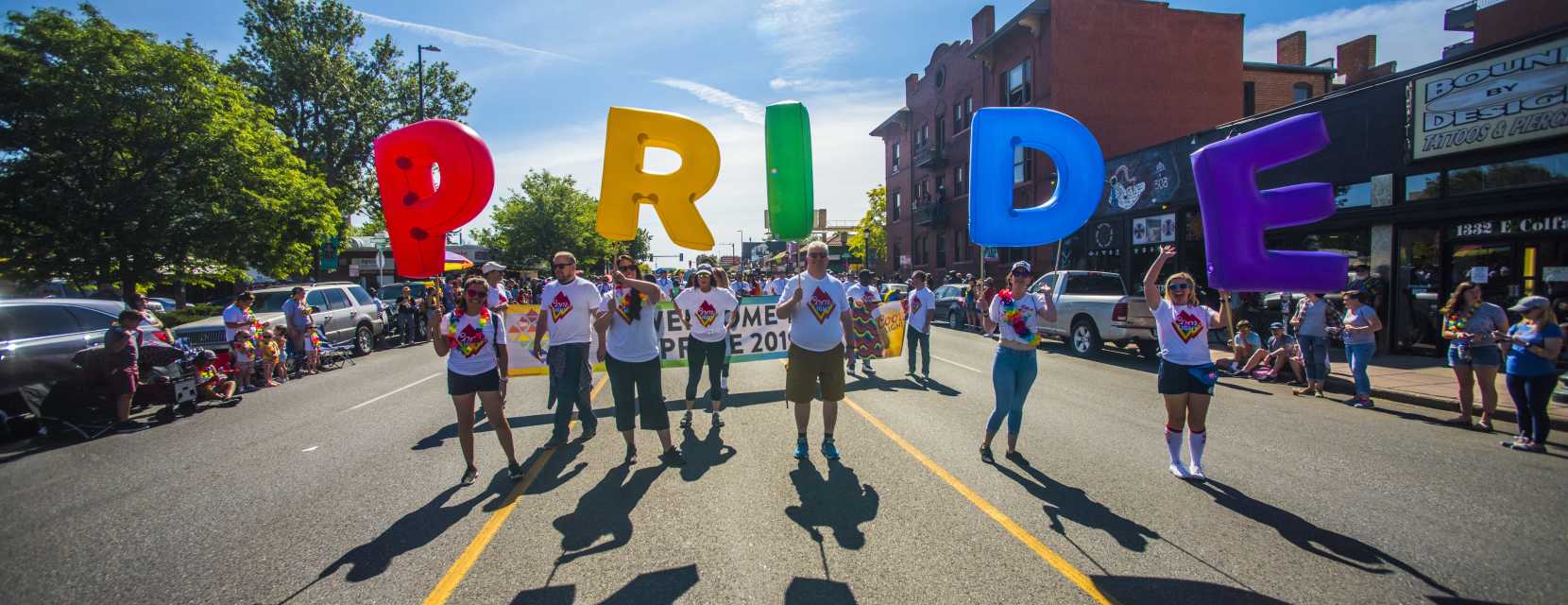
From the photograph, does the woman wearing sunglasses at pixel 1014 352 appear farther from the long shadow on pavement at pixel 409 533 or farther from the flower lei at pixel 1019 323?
the long shadow on pavement at pixel 409 533

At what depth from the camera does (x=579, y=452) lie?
19.9 ft

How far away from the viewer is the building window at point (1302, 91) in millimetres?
27078

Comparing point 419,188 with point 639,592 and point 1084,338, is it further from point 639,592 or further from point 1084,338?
point 1084,338

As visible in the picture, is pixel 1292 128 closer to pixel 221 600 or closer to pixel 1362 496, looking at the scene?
pixel 1362 496

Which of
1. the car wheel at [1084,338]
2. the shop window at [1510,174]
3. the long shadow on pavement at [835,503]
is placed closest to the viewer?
the long shadow on pavement at [835,503]

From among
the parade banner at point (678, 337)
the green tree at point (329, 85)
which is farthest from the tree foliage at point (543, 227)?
the parade banner at point (678, 337)

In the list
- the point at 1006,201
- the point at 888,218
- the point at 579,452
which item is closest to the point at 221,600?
the point at 579,452

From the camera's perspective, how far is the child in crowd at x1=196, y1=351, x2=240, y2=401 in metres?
9.21

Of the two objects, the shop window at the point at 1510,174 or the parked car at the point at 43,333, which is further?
the shop window at the point at 1510,174

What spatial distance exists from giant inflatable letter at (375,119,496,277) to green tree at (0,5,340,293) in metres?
13.2

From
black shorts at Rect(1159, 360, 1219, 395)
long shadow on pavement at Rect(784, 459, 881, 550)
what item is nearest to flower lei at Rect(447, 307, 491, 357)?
long shadow on pavement at Rect(784, 459, 881, 550)

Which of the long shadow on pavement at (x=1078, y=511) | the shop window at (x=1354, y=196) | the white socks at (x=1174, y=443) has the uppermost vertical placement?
the shop window at (x=1354, y=196)

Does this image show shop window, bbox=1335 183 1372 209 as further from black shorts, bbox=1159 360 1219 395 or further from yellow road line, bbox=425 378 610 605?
yellow road line, bbox=425 378 610 605

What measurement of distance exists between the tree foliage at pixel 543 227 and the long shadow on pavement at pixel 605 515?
119 feet
